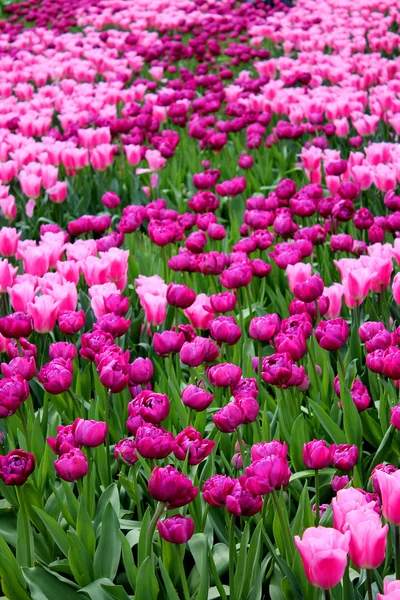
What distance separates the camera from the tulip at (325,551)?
1.33 meters

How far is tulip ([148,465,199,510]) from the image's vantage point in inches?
61.1

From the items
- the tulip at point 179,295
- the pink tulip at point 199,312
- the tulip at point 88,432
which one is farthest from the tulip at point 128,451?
the pink tulip at point 199,312

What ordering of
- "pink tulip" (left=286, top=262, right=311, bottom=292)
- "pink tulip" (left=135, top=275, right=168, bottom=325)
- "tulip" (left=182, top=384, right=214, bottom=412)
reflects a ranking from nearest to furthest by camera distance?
"tulip" (left=182, top=384, right=214, bottom=412) < "pink tulip" (left=135, top=275, right=168, bottom=325) < "pink tulip" (left=286, top=262, right=311, bottom=292)

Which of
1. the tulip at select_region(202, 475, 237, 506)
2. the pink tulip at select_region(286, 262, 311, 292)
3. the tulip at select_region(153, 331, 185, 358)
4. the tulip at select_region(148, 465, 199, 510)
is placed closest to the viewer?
the tulip at select_region(148, 465, 199, 510)

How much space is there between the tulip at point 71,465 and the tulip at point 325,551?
2.18ft

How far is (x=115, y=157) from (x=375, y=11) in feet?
22.0

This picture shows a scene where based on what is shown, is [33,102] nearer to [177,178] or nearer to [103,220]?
[177,178]

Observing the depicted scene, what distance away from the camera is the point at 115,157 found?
18.6 ft

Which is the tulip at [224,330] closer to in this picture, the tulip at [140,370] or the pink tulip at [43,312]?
the tulip at [140,370]

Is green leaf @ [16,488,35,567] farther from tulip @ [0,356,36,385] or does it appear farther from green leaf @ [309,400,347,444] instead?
green leaf @ [309,400,347,444]

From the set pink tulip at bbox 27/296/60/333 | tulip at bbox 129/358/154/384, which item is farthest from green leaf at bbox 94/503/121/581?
pink tulip at bbox 27/296/60/333

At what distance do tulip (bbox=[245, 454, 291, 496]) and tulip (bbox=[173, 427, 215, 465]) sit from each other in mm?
211

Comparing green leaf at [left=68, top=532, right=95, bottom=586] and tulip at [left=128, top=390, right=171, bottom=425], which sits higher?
tulip at [left=128, top=390, right=171, bottom=425]

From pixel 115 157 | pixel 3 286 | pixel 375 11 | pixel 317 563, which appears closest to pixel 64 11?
pixel 375 11
